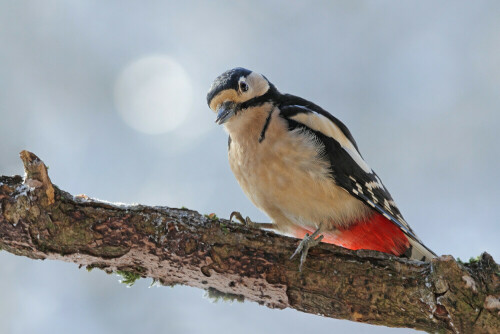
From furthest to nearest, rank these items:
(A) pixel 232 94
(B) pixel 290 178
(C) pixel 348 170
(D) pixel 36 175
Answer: (A) pixel 232 94 → (C) pixel 348 170 → (B) pixel 290 178 → (D) pixel 36 175

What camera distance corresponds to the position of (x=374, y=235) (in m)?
2.49

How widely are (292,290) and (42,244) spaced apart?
38.2 inches

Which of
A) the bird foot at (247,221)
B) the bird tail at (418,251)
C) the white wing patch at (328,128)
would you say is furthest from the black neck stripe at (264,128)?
the bird tail at (418,251)

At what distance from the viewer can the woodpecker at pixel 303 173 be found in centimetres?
230

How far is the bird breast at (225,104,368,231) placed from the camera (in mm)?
2283

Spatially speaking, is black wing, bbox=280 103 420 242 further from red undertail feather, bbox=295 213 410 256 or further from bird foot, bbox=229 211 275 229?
bird foot, bbox=229 211 275 229

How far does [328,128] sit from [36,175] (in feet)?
4.41

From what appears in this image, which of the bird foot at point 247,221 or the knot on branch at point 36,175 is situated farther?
the bird foot at point 247,221

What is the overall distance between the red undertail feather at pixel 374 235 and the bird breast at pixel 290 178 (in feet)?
0.20

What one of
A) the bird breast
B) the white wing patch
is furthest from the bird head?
the white wing patch

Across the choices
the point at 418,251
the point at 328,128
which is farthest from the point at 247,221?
the point at 418,251

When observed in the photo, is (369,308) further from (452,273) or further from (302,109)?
(302,109)

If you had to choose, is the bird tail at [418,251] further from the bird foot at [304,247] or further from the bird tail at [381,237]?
the bird foot at [304,247]

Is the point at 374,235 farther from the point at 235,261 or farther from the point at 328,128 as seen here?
the point at 235,261
